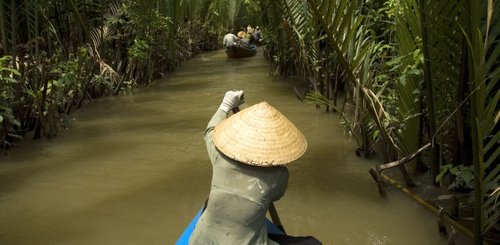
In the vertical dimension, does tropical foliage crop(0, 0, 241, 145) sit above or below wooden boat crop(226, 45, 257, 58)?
above

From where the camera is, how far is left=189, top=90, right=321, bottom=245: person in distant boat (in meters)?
1.82

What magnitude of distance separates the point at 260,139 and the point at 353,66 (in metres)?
1.27

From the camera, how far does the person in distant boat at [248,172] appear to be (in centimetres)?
182

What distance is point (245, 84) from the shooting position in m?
9.44

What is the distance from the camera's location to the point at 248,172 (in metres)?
1.84

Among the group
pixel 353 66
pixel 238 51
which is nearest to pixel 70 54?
pixel 353 66

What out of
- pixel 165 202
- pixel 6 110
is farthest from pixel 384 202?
pixel 6 110

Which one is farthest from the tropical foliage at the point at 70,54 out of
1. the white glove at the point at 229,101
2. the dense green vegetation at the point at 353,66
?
the white glove at the point at 229,101

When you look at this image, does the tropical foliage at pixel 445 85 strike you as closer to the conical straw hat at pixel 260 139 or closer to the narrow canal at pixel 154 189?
the narrow canal at pixel 154 189

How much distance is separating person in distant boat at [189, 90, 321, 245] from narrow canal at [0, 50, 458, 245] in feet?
3.51

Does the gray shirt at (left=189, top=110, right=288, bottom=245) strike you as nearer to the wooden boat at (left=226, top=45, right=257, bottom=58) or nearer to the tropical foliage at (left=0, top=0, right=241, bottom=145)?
the tropical foliage at (left=0, top=0, right=241, bottom=145)

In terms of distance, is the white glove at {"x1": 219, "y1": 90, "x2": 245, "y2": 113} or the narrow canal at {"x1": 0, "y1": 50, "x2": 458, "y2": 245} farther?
the narrow canal at {"x1": 0, "y1": 50, "x2": 458, "y2": 245}

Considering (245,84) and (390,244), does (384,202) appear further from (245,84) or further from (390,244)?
(245,84)

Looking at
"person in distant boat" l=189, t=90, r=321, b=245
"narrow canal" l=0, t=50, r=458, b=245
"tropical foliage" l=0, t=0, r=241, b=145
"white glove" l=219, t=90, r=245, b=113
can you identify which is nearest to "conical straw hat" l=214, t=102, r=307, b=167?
"person in distant boat" l=189, t=90, r=321, b=245
